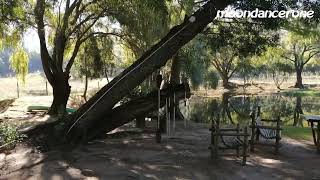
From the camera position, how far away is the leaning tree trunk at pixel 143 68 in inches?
395

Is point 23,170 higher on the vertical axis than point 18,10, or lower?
lower

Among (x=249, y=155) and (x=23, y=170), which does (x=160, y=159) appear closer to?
(x=249, y=155)

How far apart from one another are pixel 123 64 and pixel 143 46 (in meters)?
6.21

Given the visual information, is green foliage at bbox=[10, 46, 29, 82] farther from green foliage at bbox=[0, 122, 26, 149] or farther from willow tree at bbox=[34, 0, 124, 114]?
green foliage at bbox=[0, 122, 26, 149]

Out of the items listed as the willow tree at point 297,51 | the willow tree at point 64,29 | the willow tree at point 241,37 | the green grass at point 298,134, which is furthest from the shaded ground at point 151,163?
the willow tree at point 297,51

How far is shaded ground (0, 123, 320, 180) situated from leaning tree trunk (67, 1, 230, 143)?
0.67 m

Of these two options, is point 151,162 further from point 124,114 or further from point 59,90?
Answer: point 59,90

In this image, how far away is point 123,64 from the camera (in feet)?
74.1

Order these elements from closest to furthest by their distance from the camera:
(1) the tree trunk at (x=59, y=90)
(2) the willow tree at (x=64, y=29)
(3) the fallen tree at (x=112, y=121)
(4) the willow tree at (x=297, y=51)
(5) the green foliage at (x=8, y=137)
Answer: (5) the green foliage at (x=8, y=137), (3) the fallen tree at (x=112, y=121), (2) the willow tree at (x=64, y=29), (1) the tree trunk at (x=59, y=90), (4) the willow tree at (x=297, y=51)

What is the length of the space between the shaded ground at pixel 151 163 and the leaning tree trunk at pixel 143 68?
0.67 metres

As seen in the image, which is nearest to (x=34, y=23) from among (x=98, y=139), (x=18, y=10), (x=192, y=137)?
(x=18, y=10)

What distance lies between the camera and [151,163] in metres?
8.67

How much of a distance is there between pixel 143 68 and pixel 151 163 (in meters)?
2.52

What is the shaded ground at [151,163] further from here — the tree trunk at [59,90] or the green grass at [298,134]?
the tree trunk at [59,90]
